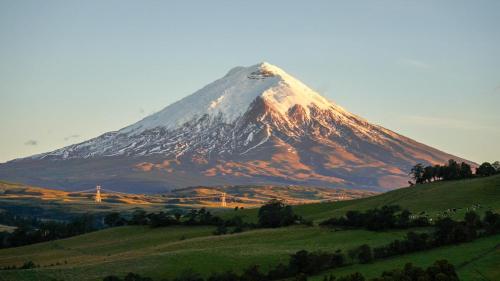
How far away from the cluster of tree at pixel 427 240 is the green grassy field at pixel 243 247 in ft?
6.04

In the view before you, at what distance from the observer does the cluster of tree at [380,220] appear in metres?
108

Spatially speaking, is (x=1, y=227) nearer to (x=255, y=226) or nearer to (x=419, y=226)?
(x=255, y=226)

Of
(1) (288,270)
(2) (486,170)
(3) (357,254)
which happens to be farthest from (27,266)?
(2) (486,170)

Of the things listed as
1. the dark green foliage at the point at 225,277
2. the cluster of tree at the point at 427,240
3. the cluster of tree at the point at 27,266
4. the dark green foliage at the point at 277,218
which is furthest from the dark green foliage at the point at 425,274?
the dark green foliage at the point at 277,218

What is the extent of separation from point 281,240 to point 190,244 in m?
12.3

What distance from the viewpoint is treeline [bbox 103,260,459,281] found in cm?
6619

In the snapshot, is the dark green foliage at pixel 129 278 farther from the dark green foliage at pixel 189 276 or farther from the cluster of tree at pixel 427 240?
the cluster of tree at pixel 427 240

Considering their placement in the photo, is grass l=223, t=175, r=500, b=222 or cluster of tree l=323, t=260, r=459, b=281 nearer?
cluster of tree l=323, t=260, r=459, b=281

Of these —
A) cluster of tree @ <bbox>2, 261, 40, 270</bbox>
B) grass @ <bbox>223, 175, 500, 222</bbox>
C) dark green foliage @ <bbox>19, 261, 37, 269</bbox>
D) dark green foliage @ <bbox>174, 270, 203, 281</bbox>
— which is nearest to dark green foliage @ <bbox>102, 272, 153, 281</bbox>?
dark green foliage @ <bbox>174, 270, 203, 281</bbox>

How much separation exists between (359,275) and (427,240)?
76.1ft

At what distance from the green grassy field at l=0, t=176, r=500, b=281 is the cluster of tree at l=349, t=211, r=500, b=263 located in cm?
184

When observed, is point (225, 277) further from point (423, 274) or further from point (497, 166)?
point (497, 166)

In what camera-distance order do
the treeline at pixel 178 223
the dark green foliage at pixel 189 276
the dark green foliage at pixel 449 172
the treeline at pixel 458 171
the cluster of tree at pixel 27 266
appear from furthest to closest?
the dark green foliage at pixel 449 172
the treeline at pixel 458 171
the treeline at pixel 178 223
the cluster of tree at pixel 27 266
the dark green foliage at pixel 189 276

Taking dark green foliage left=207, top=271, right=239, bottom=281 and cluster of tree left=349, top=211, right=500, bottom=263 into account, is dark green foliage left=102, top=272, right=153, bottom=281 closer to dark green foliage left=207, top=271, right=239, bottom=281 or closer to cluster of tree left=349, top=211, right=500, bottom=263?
dark green foliage left=207, top=271, right=239, bottom=281
